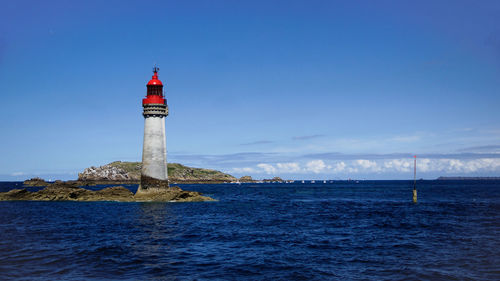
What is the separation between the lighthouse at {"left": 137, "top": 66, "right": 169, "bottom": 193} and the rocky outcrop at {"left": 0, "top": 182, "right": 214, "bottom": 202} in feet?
4.19

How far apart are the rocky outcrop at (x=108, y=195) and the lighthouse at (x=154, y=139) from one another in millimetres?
1278

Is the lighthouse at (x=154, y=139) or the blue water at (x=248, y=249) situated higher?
the lighthouse at (x=154, y=139)

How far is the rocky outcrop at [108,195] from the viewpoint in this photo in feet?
164

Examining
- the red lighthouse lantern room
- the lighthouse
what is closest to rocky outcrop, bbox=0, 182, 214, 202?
the lighthouse

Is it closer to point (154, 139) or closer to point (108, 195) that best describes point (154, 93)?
point (154, 139)

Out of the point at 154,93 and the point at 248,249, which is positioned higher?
the point at 154,93

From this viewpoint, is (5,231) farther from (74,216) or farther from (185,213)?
(185,213)

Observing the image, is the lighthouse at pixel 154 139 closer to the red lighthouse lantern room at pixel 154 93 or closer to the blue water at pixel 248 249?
the red lighthouse lantern room at pixel 154 93

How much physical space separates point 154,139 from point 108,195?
15.6 metres

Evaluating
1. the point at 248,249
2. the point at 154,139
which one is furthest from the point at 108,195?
the point at 248,249

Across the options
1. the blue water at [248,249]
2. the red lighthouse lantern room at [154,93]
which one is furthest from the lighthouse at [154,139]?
the blue water at [248,249]

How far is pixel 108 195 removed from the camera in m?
57.3

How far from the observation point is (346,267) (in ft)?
56.3

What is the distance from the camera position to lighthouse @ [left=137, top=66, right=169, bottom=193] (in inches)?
1885
